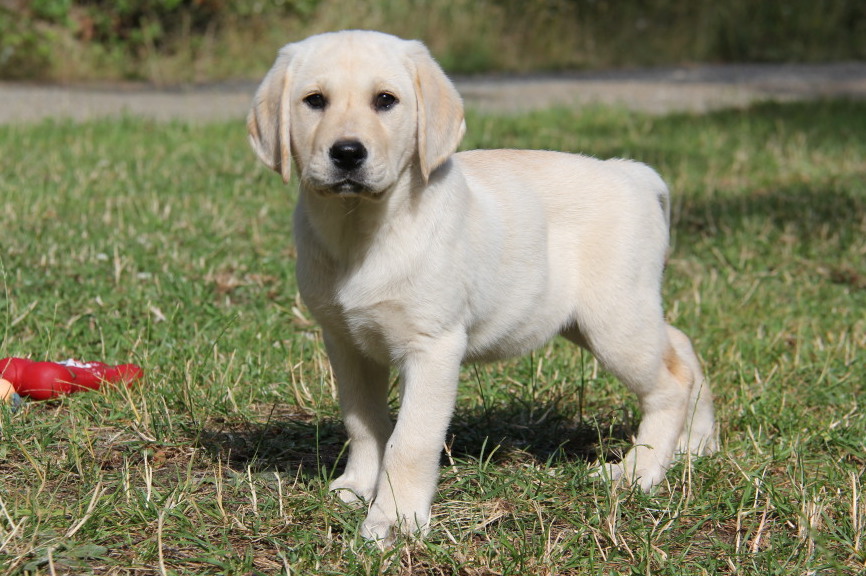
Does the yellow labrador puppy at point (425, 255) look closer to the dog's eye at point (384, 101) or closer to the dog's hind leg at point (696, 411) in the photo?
the dog's eye at point (384, 101)

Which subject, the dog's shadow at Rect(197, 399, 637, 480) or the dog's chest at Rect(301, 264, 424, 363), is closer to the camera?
the dog's chest at Rect(301, 264, 424, 363)

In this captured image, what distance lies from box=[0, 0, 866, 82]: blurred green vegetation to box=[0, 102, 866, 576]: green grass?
648 cm

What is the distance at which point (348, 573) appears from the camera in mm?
2842


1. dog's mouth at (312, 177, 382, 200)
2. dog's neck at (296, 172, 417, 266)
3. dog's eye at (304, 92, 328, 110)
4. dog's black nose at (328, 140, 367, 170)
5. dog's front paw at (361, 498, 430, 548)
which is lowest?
dog's front paw at (361, 498, 430, 548)

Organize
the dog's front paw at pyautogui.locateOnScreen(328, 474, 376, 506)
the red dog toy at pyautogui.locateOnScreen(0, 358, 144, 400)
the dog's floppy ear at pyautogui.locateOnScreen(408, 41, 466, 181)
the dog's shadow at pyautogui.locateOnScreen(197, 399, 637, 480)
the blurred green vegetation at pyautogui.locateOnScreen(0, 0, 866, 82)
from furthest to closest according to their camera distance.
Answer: the blurred green vegetation at pyautogui.locateOnScreen(0, 0, 866, 82)
the red dog toy at pyautogui.locateOnScreen(0, 358, 144, 400)
the dog's shadow at pyautogui.locateOnScreen(197, 399, 637, 480)
the dog's front paw at pyautogui.locateOnScreen(328, 474, 376, 506)
the dog's floppy ear at pyautogui.locateOnScreen(408, 41, 466, 181)

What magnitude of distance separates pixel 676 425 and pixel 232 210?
3.74 metres

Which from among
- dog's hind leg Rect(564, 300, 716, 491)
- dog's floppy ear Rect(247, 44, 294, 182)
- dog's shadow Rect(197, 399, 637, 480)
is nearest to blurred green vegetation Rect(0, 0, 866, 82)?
dog's shadow Rect(197, 399, 637, 480)

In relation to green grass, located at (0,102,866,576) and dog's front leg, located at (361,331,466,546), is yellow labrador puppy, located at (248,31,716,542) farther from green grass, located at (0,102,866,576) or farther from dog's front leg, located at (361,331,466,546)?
green grass, located at (0,102,866,576)

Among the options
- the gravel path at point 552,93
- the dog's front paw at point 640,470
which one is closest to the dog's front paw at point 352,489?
the dog's front paw at point 640,470

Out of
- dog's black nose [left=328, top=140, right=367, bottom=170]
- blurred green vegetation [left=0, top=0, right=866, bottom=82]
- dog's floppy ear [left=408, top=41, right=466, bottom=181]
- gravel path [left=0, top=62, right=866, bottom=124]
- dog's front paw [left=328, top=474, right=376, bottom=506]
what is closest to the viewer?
dog's black nose [left=328, top=140, right=367, bottom=170]

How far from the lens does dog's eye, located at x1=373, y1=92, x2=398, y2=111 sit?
10.4ft

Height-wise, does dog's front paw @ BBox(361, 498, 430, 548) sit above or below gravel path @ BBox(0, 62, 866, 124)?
above

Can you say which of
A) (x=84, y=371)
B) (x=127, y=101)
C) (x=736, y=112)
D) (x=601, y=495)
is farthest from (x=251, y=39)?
(x=601, y=495)

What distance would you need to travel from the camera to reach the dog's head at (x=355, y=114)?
9.95ft
